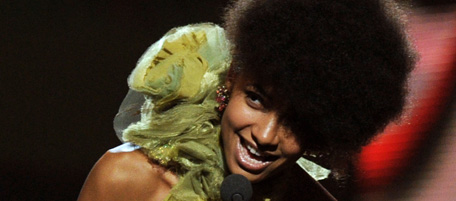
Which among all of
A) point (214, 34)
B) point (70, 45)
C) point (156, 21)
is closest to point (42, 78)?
point (70, 45)

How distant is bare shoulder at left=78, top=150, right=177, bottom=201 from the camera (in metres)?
2.03

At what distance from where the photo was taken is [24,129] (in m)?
2.86

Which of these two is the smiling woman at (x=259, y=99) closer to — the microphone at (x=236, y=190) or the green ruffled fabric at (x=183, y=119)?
the green ruffled fabric at (x=183, y=119)

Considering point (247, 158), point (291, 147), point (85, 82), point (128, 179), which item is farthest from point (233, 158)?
point (85, 82)

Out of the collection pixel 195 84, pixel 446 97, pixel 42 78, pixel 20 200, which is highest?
pixel 195 84

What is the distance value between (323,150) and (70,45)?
123cm

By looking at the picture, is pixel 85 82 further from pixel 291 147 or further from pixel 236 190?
pixel 236 190

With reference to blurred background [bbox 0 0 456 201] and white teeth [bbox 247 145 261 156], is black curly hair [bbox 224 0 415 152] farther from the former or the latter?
blurred background [bbox 0 0 456 201]

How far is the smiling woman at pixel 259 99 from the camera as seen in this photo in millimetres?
1776

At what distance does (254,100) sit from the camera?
1896mm

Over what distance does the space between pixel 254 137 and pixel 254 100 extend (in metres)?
0.09

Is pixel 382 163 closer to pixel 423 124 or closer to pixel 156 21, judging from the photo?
pixel 423 124

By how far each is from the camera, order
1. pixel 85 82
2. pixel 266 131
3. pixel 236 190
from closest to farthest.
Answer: pixel 236 190 → pixel 266 131 → pixel 85 82

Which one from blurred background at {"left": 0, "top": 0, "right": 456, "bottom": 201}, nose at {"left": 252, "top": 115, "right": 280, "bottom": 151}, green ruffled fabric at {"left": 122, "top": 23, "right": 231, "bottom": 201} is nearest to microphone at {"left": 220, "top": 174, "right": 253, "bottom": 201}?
nose at {"left": 252, "top": 115, "right": 280, "bottom": 151}
